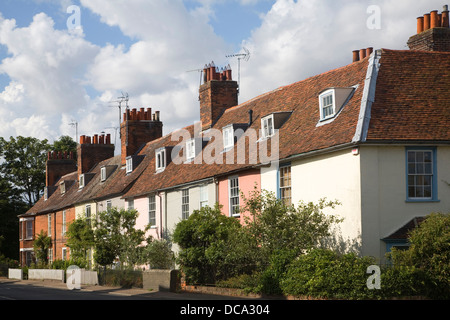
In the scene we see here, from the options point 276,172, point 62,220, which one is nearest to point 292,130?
point 276,172

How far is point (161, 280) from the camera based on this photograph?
2564 cm

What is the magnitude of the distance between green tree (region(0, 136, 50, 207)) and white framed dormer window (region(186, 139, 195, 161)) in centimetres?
4092

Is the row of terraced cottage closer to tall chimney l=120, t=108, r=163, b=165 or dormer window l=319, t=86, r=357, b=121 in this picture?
dormer window l=319, t=86, r=357, b=121

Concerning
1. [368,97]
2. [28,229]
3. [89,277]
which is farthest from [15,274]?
[368,97]

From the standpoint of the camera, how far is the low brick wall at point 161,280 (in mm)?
24891

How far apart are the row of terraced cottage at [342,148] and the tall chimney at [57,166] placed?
2816cm

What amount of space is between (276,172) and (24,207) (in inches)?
2030

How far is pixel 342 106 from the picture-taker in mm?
23016

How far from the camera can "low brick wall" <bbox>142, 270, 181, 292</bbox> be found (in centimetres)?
2489

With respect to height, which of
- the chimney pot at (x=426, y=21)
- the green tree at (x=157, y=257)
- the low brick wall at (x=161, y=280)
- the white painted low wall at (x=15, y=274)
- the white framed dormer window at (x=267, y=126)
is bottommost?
the white painted low wall at (x=15, y=274)

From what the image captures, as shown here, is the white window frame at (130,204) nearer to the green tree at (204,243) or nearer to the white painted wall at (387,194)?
the green tree at (204,243)

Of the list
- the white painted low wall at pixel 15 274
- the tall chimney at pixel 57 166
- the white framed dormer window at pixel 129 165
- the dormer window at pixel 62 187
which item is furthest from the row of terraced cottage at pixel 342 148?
the tall chimney at pixel 57 166

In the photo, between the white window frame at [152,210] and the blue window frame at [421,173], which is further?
the white window frame at [152,210]

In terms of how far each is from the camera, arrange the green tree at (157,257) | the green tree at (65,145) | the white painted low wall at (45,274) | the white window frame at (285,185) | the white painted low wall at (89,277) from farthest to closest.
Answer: the green tree at (65,145), the white painted low wall at (45,274), the white painted low wall at (89,277), the green tree at (157,257), the white window frame at (285,185)
